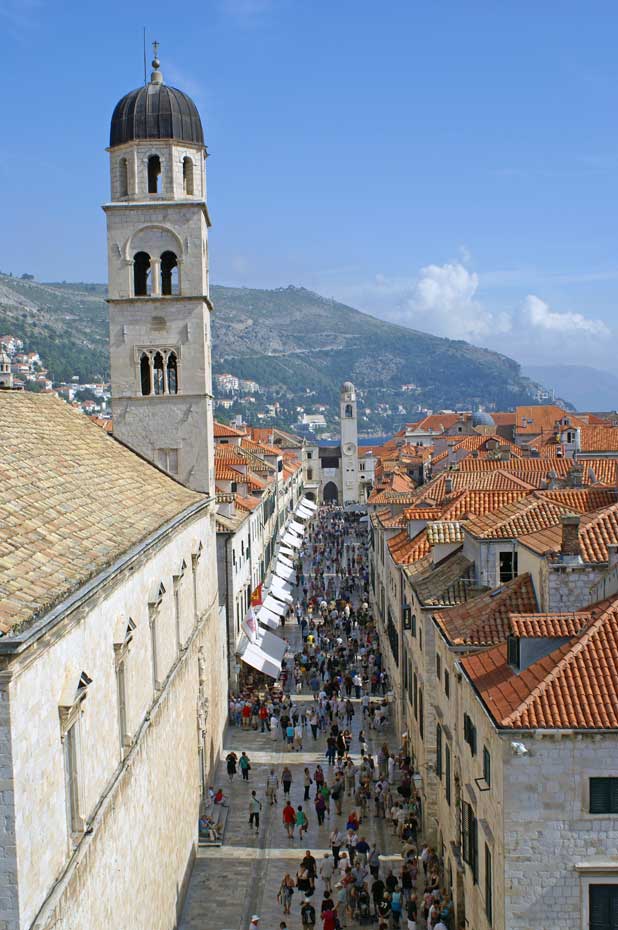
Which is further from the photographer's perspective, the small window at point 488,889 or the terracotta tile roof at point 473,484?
the terracotta tile roof at point 473,484

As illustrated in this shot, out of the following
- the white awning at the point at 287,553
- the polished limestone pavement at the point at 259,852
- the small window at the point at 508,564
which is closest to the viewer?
the polished limestone pavement at the point at 259,852

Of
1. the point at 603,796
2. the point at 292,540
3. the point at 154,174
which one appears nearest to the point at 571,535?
the point at 603,796

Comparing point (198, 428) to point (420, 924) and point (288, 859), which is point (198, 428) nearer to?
point (288, 859)

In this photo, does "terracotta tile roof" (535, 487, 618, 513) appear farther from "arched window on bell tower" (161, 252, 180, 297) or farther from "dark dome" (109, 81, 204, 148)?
→ "dark dome" (109, 81, 204, 148)

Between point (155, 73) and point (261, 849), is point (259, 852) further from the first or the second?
point (155, 73)

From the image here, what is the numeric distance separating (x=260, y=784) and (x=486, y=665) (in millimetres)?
15794

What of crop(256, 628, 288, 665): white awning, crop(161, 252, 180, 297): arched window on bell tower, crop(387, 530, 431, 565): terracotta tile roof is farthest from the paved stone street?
crop(161, 252, 180, 297): arched window on bell tower

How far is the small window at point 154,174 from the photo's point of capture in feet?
115

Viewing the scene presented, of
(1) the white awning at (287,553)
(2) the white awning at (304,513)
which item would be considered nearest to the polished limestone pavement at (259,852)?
(1) the white awning at (287,553)

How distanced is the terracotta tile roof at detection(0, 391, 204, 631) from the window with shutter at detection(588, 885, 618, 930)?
31.0 feet

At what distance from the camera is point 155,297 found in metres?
35.4

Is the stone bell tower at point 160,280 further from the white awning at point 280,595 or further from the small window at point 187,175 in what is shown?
the white awning at point 280,595

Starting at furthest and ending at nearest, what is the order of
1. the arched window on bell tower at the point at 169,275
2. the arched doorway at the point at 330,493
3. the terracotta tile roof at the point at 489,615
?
the arched doorway at the point at 330,493
the arched window on bell tower at the point at 169,275
the terracotta tile roof at the point at 489,615

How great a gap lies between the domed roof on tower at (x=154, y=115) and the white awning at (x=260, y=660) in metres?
20.8
